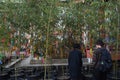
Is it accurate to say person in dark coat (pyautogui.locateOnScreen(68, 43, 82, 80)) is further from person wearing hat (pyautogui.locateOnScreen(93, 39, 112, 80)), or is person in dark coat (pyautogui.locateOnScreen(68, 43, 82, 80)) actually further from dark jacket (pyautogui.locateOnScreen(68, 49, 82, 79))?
person wearing hat (pyautogui.locateOnScreen(93, 39, 112, 80))

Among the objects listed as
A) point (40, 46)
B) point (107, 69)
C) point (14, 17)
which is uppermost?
point (14, 17)

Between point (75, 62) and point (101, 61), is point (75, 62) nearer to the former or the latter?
point (75, 62)

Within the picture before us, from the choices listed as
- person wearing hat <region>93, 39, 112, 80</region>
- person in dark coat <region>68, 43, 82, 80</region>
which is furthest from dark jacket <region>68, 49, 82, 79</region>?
person wearing hat <region>93, 39, 112, 80</region>

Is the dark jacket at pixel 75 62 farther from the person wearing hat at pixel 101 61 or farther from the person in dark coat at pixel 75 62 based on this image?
the person wearing hat at pixel 101 61

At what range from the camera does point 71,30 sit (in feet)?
30.3

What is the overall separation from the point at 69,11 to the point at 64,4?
0.24 m

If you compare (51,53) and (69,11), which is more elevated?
(69,11)

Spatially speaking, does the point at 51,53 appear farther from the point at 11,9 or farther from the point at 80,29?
the point at 11,9

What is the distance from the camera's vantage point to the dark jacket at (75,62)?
820 cm

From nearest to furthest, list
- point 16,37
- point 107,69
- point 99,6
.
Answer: point 107,69
point 99,6
point 16,37

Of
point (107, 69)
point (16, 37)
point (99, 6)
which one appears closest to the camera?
point (107, 69)

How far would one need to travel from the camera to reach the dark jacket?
8195 millimetres

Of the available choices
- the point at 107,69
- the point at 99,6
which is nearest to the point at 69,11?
the point at 99,6

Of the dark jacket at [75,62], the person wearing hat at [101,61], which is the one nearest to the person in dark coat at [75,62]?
the dark jacket at [75,62]
